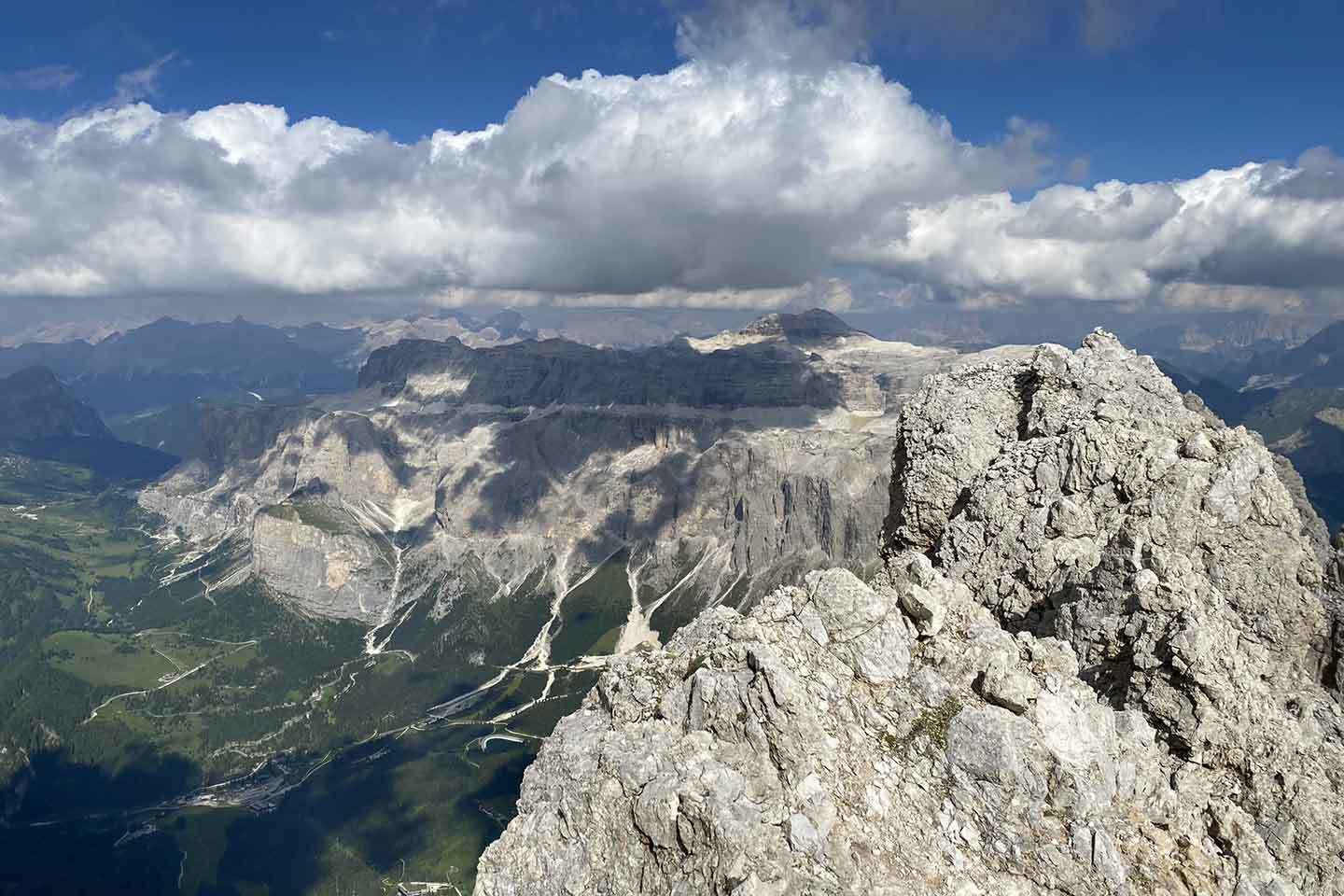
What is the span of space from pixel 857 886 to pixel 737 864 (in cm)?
385

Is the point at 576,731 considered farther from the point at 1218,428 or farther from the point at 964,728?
the point at 1218,428

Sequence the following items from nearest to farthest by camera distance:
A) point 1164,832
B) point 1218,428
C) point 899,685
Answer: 1. point 1164,832
2. point 899,685
3. point 1218,428

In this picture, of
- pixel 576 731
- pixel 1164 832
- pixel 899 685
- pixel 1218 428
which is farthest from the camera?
pixel 1218 428

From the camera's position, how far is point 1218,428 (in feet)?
130

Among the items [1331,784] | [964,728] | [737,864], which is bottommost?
[737,864]

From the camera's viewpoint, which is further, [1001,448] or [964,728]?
[1001,448]

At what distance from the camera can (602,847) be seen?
27.2 metres

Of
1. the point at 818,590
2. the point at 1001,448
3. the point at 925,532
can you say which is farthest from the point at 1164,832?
the point at 1001,448

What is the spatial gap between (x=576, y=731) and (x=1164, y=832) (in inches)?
839

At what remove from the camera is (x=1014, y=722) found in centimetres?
2475

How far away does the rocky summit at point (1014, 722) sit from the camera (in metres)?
23.9

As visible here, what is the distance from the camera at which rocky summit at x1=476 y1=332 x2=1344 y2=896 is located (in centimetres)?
2386

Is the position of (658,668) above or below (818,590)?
below

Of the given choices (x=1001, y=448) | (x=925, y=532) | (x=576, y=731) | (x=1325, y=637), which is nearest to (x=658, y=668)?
(x=576, y=731)
